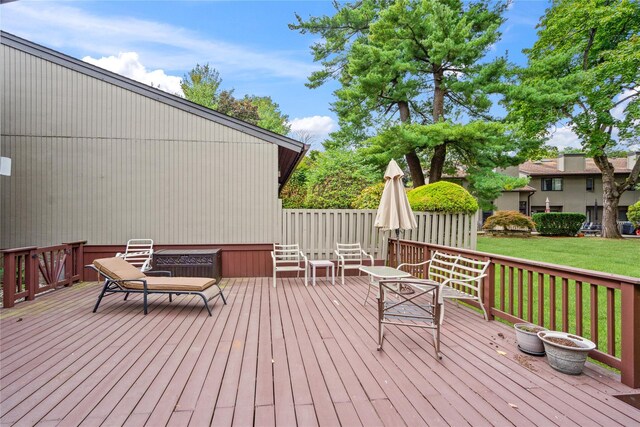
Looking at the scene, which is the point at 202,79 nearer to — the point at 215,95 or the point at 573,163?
the point at 215,95

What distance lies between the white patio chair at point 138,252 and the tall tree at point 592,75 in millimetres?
14149

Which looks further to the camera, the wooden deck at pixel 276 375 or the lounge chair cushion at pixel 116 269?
the lounge chair cushion at pixel 116 269

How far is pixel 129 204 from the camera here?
7.03m

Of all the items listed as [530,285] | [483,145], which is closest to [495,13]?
[483,145]

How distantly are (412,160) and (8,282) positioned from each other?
45.0ft

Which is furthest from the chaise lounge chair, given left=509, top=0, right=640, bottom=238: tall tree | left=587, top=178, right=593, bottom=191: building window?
left=587, top=178, right=593, bottom=191: building window

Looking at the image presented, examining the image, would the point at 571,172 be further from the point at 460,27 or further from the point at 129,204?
the point at 129,204

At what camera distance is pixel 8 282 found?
468 cm

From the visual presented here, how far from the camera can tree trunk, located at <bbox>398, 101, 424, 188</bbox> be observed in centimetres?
1477

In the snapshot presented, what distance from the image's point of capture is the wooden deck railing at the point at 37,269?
4715 millimetres

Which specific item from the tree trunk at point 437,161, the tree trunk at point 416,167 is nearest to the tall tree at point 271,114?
the tree trunk at point 416,167

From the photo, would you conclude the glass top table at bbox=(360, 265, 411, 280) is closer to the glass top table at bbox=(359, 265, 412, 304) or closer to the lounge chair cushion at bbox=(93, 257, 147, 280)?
the glass top table at bbox=(359, 265, 412, 304)

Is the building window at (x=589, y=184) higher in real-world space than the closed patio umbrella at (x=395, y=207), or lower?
higher

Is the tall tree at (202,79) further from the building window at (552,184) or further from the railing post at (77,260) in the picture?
the building window at (552,184)
